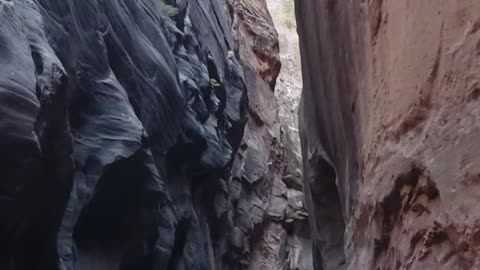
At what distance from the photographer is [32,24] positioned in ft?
20.1

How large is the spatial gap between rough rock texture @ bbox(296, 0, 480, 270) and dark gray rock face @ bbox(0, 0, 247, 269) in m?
2.48

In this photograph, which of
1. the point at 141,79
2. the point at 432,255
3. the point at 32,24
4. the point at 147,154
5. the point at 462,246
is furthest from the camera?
the point at 141,79

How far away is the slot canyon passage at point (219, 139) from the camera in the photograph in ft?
10.5

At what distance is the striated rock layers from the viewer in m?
5.80

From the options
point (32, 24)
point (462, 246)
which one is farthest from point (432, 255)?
point (32, 24)

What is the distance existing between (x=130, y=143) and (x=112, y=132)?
8.9 inches

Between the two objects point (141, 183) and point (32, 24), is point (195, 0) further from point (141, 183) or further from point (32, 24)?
point (32, 24)

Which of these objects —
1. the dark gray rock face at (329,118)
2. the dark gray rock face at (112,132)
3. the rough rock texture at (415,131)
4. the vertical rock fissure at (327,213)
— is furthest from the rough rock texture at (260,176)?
the rough rock texture at (415,131)

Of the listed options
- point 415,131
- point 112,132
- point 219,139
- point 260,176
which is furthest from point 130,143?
point 260,176

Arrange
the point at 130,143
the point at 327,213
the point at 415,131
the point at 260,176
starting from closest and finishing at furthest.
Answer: the point at 415,131 → the point at 130,143 → the point at 327,213 → the point at 260,176

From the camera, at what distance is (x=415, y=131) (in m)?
3.48

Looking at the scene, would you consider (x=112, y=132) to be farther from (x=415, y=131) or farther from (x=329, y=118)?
(x=415, y=131)

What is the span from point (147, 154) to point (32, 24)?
244 centimetres

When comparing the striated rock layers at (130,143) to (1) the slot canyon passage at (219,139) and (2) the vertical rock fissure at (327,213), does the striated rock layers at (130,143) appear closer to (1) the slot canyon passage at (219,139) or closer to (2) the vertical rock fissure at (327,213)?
(1) the slot canyon passage at (219,139)
